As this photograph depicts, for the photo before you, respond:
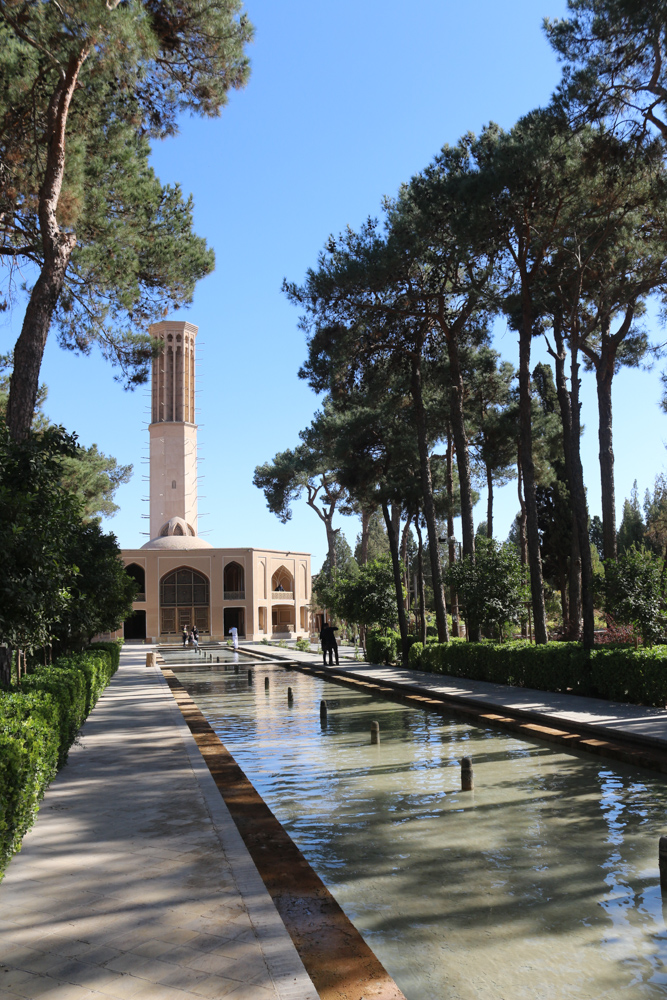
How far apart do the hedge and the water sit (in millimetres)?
1989

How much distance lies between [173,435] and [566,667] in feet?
152

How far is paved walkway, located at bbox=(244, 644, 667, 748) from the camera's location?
919 centimetres

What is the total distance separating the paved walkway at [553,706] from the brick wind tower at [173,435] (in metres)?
40.3

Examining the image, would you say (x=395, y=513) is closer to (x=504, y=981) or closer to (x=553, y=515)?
(x=553, y=515)

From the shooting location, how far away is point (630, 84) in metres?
11.4

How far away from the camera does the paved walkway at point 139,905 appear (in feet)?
10.7

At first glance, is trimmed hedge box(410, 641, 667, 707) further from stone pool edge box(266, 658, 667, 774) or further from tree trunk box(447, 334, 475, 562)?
tree trunk box(447, 334, 475, 562)

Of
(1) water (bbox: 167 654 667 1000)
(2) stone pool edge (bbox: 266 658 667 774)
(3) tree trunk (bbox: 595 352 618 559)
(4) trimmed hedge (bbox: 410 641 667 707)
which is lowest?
(1) water (bbox: 167 654 667 1000)

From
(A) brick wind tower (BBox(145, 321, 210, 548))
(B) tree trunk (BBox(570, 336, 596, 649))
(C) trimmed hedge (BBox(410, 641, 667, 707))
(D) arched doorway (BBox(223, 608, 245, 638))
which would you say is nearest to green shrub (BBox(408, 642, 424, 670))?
(C) trimmed hedge (BBox(410, 641, 667, 707))

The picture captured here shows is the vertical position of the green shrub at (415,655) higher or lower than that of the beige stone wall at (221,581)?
lower

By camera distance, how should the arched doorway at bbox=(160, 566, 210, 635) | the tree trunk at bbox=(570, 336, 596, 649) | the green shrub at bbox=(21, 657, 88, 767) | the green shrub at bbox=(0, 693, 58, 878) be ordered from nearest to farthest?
the green shrub at bbox=(0, 693, 58, 878) < the green shrub at bbox=(21, 657, 88, 767) < the tree trunk at bbox=(570, 336, 596, 649) < the arched doorway at bbox=(160, 566, 210, 635)

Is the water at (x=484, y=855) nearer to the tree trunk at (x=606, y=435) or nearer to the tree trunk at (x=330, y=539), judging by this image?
the tree trunk at (x=606, y=435)

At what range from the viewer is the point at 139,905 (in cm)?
412

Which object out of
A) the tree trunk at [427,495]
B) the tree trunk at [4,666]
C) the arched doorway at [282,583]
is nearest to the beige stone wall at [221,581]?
the arched doorway at [282,583]
